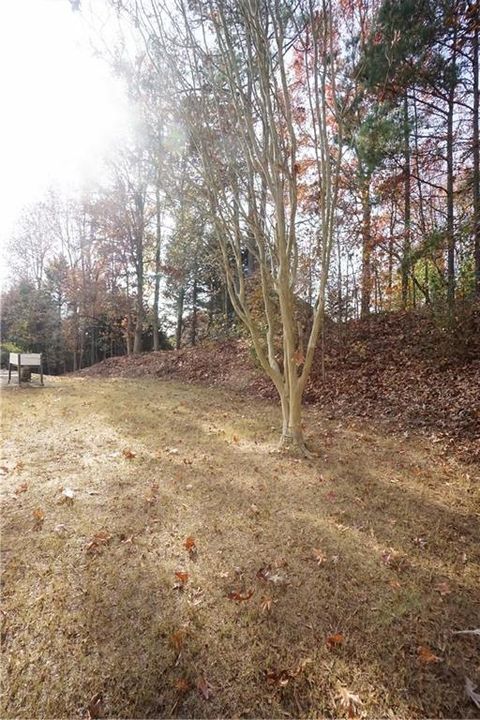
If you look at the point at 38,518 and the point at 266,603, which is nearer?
the point at 266,603

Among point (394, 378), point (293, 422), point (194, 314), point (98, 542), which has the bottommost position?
point (98, 542)

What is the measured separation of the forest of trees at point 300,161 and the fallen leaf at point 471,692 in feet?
9.26

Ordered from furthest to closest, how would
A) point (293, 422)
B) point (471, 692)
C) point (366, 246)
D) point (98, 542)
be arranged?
point (366, 246), point (293, 422), point (98, 542), point (471, 692)

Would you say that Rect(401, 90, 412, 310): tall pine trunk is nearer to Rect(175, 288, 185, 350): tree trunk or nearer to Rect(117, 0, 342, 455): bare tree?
Rect(117, 0, 342, 455): bare tree

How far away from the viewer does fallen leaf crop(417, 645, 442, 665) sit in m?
1.59

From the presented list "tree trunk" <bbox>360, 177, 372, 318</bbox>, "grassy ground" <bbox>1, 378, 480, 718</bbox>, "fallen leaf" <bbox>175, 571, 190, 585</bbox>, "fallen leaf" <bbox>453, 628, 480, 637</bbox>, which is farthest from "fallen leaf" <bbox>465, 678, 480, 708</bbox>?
"tree trunk" <bbox>360, 177, 372, 318</bbox>

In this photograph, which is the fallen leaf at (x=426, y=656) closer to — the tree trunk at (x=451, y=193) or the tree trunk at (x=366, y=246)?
the tree trunk at (x=451, y=193)

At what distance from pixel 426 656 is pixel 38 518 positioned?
101 inches

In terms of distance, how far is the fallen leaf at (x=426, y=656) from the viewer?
1.59 metres

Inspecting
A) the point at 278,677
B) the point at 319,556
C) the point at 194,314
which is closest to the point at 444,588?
the point at 319,556

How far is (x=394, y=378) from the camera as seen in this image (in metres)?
6.38

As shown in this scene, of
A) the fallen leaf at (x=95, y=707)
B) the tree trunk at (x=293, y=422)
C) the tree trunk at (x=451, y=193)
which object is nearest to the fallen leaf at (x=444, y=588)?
the fallen leaf at (x=95, y=707)

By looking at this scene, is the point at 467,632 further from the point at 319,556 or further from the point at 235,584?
the point at 235,584

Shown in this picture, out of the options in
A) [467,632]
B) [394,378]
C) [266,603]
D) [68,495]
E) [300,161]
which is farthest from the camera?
[300,161]
